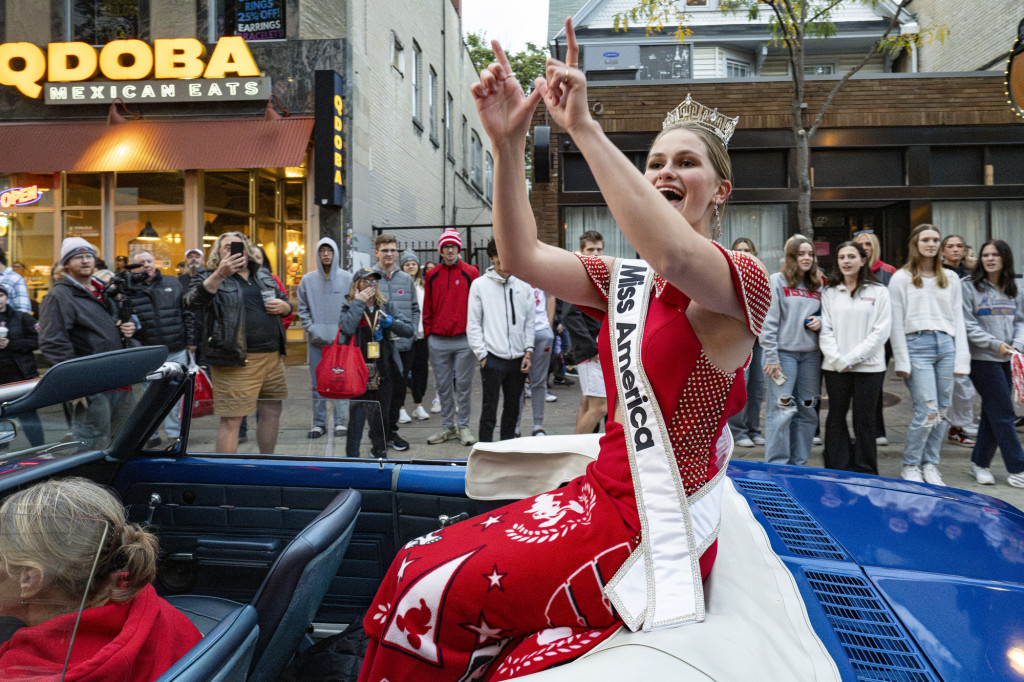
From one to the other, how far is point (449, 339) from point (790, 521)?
5.57 metres

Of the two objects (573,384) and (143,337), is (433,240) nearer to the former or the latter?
(573,384)

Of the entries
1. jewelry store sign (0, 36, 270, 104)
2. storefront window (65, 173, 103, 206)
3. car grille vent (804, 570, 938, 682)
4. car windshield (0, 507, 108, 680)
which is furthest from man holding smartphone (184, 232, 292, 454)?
storefront window (65, 173, 103, 206)

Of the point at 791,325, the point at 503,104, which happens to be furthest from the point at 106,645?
the point at 791,325

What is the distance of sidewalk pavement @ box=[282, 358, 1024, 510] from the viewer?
579cm

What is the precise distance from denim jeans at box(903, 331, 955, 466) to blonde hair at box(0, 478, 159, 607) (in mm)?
5917

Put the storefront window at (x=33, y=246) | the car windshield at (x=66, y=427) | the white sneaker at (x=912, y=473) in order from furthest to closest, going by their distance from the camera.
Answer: the storefront window at (x=33, y=246), the white sneaker at (x=912, y=473), the car windshield at (x=66, y=427)

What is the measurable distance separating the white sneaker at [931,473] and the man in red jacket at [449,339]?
161 inches

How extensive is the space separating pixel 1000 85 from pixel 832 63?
4.61 meters

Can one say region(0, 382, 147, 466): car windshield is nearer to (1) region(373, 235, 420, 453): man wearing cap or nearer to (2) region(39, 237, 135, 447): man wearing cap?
(2) region(39, 237, 135, 447): man wearing cap

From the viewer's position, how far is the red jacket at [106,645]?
1.30 m

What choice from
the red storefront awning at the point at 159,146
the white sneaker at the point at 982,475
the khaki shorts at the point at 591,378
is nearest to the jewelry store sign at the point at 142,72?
the red storefront awning at the point at 159,146

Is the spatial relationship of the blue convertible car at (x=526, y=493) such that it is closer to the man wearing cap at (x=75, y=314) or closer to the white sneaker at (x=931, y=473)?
the man wearing cap at (x=75, y=314)

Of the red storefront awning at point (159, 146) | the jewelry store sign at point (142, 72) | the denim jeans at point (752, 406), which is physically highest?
the jewelry store sign at point (142, 72)

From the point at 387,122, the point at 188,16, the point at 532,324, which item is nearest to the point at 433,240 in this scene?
the point at 387,122
